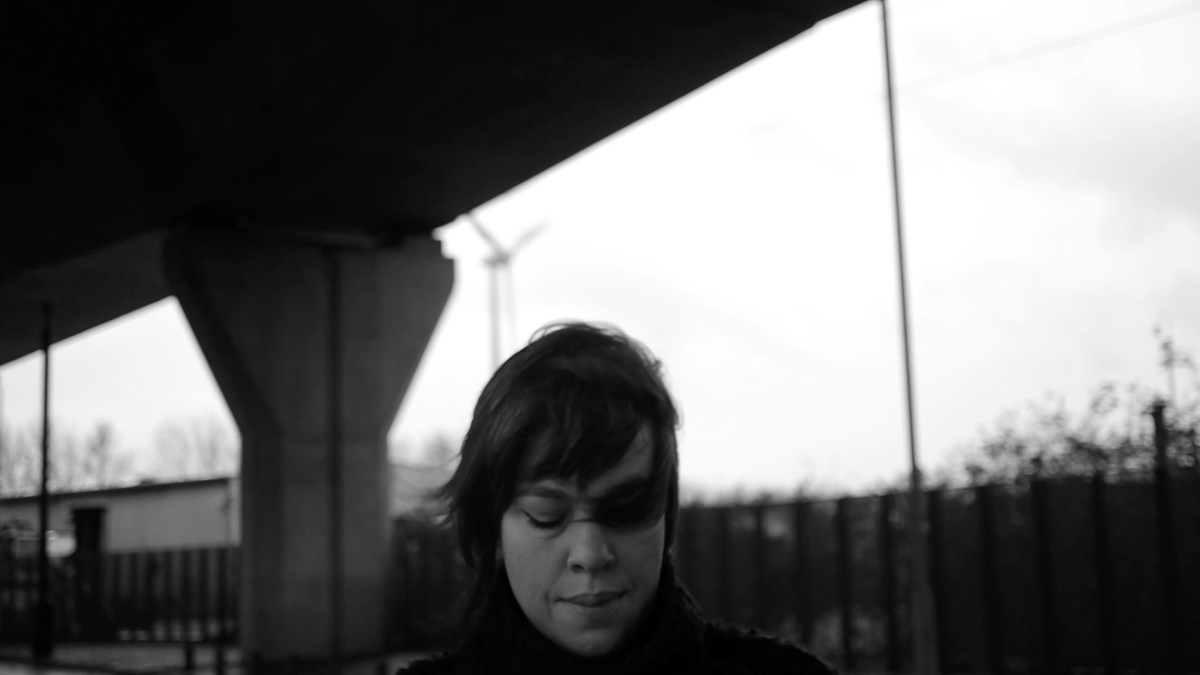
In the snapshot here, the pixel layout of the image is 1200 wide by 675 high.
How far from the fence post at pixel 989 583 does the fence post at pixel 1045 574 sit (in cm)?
65

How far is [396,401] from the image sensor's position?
68.4 ft

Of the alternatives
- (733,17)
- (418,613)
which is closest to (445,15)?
(733,17)

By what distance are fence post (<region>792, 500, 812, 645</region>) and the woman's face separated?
1634 centimetres

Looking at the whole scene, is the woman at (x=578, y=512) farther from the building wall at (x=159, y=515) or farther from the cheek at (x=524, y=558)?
the building wall at (x=159, y=515)

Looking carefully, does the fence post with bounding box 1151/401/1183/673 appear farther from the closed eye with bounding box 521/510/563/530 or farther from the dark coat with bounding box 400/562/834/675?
the closed eye with bounding box 521/510/563/530

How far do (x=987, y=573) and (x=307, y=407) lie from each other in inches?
393

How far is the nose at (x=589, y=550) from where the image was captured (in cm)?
164

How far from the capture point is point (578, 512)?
1679mm

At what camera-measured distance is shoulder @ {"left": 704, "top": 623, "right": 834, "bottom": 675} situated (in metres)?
1.84

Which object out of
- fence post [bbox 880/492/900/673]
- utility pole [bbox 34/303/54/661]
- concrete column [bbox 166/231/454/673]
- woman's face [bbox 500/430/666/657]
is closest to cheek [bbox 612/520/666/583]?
woman's face [bbox 500/430/666/657]

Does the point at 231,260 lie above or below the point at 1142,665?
above

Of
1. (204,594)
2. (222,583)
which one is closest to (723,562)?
(222,583)

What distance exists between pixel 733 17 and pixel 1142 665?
7.69 meters

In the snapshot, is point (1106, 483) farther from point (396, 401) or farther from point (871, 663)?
point (396, 401)
